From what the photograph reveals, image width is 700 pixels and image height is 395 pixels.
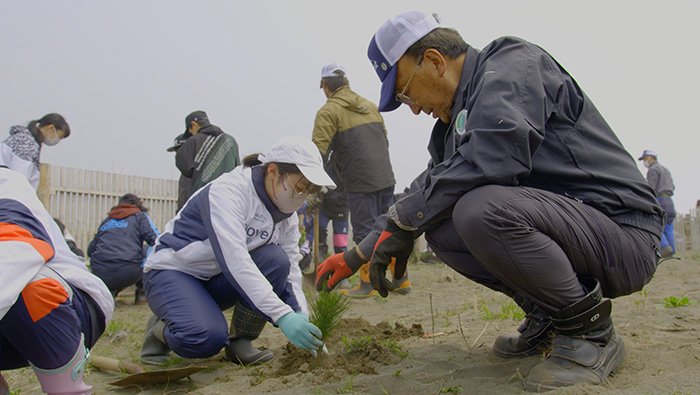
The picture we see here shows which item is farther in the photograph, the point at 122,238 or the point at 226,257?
the point at 122,238

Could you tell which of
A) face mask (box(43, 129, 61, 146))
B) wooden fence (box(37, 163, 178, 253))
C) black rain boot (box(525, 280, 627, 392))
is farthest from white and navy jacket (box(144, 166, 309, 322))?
wooden fence (box(37, 163, 178, 253))

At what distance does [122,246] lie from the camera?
4719mm

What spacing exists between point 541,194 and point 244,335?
1.79m

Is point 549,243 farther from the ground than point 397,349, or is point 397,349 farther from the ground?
point 549,243

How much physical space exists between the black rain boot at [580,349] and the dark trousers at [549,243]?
5 centimetres

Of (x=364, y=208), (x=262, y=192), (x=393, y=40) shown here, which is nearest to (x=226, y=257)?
(x=262, y=192)

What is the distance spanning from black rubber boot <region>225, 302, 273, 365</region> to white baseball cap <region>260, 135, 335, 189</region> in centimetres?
82

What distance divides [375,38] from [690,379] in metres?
1.64

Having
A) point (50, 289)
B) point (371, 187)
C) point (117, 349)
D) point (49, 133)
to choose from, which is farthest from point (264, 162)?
point (49, 133)

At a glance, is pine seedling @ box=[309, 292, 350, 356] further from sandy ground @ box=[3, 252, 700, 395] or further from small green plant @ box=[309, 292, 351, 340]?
sandy ground @ box=[3, 252, 700, 395]

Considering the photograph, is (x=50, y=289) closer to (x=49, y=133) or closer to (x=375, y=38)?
(x=375, y=38)

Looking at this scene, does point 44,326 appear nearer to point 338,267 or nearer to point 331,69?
point 338,267

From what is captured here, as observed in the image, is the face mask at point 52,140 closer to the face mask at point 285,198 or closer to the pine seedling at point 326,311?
the face mask at point 285,198

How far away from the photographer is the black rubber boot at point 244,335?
8.84ft
